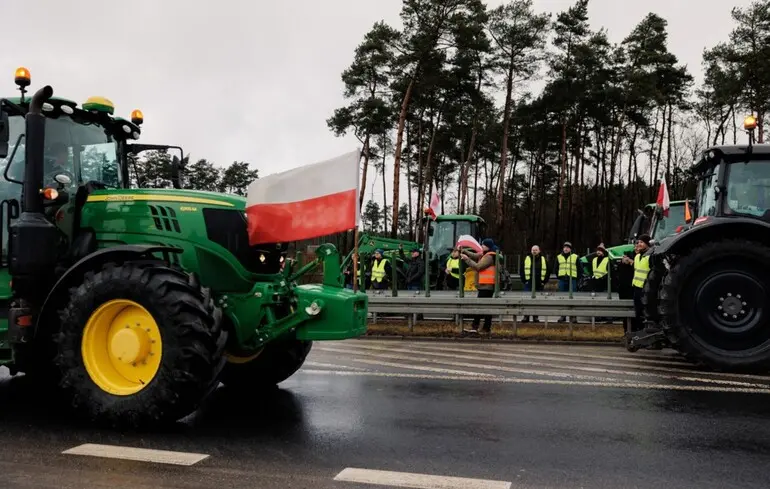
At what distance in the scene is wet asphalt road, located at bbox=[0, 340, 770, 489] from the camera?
4309 millimetres

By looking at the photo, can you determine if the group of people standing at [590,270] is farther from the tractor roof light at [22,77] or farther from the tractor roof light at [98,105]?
the tractor roof light at [22,77]

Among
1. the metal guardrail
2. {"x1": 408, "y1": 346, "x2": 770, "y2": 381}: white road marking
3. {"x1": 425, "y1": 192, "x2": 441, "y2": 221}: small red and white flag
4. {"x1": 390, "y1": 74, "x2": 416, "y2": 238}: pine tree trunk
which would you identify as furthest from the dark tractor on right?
{"x1": 390, "y1": 74, "x2": 416, "y2": 238}: pine tree trunk

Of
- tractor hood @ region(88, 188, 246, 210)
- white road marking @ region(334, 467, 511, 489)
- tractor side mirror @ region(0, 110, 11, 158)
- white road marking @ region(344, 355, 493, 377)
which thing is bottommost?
white road marking @ region(334, 467, 511, 489)

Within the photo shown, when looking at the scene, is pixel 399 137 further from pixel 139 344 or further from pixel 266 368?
pixel 139 344

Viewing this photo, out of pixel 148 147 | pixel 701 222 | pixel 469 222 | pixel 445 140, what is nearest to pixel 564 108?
pixel 445 140

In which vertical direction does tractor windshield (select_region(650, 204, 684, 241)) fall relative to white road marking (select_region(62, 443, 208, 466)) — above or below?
above

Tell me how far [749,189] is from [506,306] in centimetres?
509

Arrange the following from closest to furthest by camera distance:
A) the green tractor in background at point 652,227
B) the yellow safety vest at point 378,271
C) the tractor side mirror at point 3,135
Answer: the tractor side mirror at point 3,135, the green tractor in background at point 652,227, the yellow safety vest at point 378,271

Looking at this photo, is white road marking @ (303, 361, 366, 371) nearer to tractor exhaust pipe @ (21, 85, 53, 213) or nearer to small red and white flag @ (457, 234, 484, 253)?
tractor exhaust pipe @ (21, 85, 53, 213)

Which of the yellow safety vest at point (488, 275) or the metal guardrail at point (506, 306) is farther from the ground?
the yellow safety vest at point (488, 275)

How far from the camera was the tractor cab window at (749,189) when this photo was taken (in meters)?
8.86

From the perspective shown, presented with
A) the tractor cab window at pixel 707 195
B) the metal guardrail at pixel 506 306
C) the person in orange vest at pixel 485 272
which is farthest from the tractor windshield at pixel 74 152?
the person in orange vest at pixel 485 272

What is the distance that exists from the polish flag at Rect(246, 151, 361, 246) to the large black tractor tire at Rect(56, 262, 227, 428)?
2.86ft

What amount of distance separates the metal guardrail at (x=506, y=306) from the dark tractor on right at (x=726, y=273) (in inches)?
140
